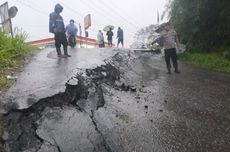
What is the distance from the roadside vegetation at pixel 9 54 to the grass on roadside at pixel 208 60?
25.5 ft

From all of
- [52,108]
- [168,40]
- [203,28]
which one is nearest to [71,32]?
[203,28]

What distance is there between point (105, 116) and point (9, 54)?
4590 millimetres

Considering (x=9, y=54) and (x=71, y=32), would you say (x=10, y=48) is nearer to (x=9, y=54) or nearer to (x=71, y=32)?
(x=9, y=54)

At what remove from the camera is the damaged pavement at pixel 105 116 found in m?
4.79

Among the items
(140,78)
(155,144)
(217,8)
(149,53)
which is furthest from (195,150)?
(149,53)

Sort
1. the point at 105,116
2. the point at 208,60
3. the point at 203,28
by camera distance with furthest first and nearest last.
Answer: the point at 203,28, the point at 208,60, the point at 105,116

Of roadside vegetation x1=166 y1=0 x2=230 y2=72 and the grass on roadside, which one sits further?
roadside vegetation x1=166 y1=0 x2=230 y2=72

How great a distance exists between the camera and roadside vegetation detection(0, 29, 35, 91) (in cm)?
738

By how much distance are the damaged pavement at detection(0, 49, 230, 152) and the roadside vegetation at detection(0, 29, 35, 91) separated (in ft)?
1.09

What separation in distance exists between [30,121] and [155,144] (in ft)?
5.95

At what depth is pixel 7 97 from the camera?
5809 mm

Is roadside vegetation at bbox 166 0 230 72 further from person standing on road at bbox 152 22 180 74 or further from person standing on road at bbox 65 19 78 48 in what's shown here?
person standing on road at bbox 65 19 78 48

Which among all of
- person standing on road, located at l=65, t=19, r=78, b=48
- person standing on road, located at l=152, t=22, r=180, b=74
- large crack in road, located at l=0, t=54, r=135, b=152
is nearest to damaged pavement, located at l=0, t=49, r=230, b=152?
large crack in road, located at l=0, t=54, r=135, b=152

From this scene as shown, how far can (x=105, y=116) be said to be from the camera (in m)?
5.92
